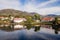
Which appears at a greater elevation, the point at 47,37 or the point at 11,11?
the point at 11,11

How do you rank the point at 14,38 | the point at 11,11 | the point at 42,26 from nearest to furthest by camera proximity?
1. the point at 14,38
2. the point at 11,11
3. the point at 42,26

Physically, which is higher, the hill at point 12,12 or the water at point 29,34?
the hill at point 12,12

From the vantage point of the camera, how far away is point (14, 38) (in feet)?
9.76

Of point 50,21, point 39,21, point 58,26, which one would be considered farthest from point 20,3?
point 58,26

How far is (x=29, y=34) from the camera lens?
3.25 m

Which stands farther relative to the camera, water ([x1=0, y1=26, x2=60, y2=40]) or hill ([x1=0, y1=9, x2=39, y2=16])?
hill ([x1=0, y1=9, x2=39, y2=16])

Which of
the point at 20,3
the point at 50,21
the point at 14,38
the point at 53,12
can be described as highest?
the point at 20,3

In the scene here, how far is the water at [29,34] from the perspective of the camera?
3.01 meters

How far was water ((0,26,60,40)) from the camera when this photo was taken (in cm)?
301

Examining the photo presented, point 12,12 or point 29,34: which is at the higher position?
point 12,12

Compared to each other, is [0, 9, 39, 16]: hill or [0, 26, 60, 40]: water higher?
[0, 9, 39, 16]: hill

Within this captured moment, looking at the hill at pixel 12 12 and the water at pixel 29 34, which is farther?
the hill at pixel 12 12

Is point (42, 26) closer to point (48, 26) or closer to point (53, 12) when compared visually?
point (48, 26)

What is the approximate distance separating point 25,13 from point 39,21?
372 mm
